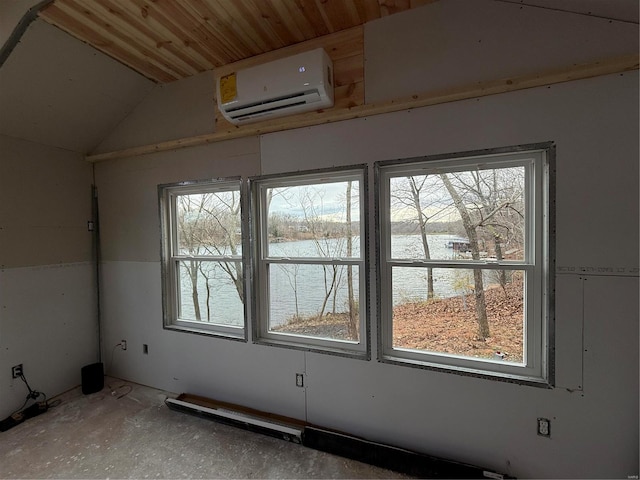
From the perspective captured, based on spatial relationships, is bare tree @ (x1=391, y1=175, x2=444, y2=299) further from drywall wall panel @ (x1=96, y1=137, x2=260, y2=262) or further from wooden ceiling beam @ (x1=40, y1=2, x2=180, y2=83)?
wooden ceiling beam @ (x1=40, y1=2, x2=180, y2=83)

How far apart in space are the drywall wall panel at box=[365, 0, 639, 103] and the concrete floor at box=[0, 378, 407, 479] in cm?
244

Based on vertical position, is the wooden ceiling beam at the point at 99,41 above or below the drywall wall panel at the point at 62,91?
above

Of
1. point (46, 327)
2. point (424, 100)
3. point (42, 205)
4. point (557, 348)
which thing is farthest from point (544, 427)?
point (42, 205)

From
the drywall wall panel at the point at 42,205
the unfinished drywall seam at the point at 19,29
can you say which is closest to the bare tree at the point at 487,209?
the unfinished drywall seam at the point at 19,29

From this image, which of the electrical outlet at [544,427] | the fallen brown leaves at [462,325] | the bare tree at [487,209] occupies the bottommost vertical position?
the electrical outlet at [544,427]

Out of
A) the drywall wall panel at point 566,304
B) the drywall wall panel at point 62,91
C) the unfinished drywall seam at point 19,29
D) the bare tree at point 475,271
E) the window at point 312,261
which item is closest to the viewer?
the drywall wall panel at point 566,304

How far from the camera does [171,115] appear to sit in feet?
8.35

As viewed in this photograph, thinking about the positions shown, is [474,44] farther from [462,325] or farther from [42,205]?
[42,205]

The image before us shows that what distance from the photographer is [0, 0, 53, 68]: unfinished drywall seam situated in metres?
1.70

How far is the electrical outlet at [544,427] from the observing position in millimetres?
1596

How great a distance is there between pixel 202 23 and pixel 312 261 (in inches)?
70.4

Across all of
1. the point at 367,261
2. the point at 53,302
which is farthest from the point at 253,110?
the point at 53,302

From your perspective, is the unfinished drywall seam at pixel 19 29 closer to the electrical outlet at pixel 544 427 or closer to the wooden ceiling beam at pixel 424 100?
the wooden ceiling beam at pixel 424 100

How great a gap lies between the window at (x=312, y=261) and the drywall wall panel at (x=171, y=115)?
0.81 metres
